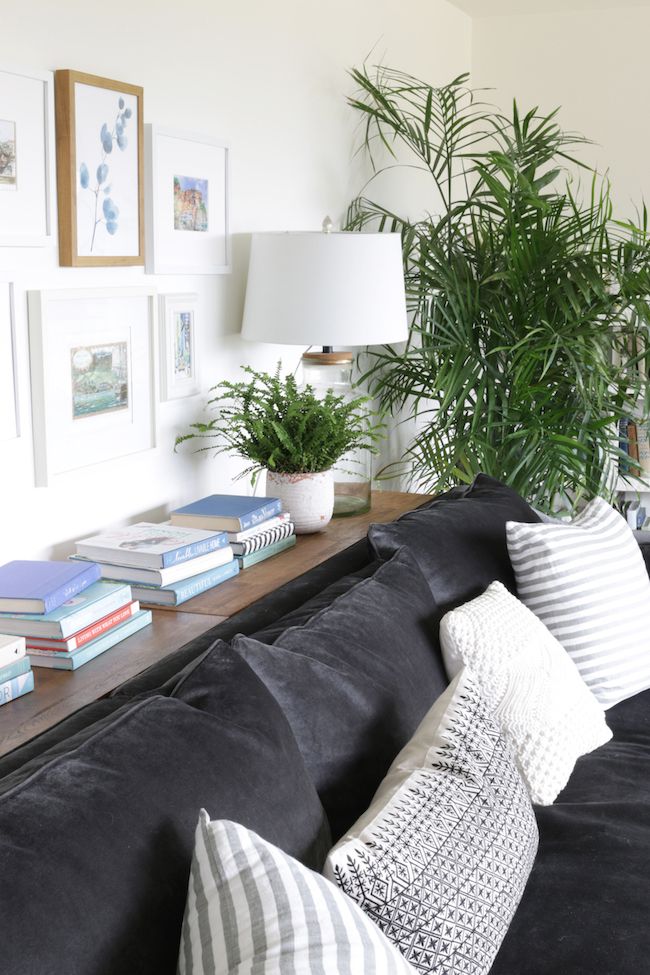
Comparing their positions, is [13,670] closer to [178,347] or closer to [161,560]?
[161,560]

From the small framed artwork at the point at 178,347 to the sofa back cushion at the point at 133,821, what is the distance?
125 cm

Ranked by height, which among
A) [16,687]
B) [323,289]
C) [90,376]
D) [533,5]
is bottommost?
[16,687]

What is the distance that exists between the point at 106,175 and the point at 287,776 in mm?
1327

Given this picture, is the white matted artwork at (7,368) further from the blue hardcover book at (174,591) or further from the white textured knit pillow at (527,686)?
the white textured knit pillow at (527,686)

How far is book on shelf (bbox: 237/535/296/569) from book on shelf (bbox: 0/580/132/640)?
48cm

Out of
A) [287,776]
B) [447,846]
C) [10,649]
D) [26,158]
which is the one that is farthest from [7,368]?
[447,846]

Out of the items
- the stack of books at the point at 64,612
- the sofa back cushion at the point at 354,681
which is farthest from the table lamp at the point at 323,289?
the stack of books at the point at 64,612

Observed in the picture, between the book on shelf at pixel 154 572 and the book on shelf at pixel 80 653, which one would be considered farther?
the book on shelf at pixel 154 572

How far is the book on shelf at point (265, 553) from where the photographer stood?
2197mm

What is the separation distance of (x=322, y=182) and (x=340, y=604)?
6.04 feet

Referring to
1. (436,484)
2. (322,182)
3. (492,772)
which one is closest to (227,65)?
(322,182)

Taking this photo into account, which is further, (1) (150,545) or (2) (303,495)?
(2) (303,495)

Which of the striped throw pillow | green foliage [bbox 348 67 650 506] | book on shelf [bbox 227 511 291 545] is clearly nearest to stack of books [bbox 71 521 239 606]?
book on shelf [bbox 227 511 291 545]

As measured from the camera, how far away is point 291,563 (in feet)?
7.39
